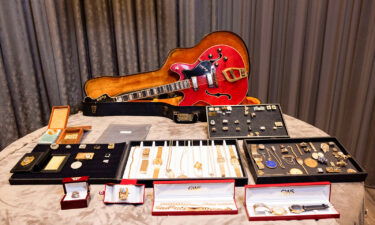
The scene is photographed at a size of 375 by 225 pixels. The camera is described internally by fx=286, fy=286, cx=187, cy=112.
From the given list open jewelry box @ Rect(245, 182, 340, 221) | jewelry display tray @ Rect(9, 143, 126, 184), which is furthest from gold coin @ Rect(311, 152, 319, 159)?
jewelry display tray @ Rect(9, 143, 126, 184)

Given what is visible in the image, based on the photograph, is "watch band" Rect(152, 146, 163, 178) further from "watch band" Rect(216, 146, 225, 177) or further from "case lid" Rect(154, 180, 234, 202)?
"watch band" Rect(216, 146, 225, 177)

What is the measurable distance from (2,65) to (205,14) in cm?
129

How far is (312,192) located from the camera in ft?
3.01

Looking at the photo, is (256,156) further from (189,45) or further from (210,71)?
(189,45)

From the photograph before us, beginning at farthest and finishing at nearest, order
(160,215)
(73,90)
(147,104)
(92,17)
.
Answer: (73,90) → (92,17) → (147,104) → (160,215)

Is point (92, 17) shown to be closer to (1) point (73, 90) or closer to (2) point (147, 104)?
(1) point (73, 90)

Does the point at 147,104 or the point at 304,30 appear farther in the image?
the point at 304,30

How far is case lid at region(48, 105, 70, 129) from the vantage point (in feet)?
4.56

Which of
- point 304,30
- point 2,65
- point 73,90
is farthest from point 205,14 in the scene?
point 2,65

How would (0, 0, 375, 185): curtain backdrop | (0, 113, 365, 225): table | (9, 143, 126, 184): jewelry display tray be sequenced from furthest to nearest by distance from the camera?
(0, 0, 375, 185): curtain backdrop < (9, 143, 126, 184): jewelry display tray < (0, 113, 365, 225): table

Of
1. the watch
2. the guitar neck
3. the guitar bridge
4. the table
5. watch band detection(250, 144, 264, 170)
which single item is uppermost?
the guitar bridge

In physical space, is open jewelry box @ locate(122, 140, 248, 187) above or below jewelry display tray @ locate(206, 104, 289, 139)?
below

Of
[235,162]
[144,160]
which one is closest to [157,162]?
[144,160]

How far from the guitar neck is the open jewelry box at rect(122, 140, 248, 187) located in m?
0.48
